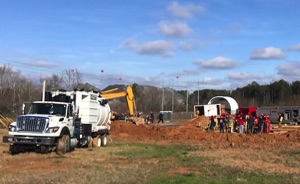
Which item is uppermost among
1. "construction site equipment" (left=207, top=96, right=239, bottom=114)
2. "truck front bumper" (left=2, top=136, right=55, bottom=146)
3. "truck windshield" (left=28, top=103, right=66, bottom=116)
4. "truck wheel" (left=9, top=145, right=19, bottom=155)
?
"construction site equipment" (left=207, top=96, right=239, bottom=114)

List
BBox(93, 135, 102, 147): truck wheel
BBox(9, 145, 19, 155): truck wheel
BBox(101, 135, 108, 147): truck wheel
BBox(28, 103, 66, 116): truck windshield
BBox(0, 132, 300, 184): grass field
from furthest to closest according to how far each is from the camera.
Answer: BBox(101, 135, 108, 147): truck wheel
BBox(93, 135, 102, 147): truck wheel
BBox(28, 103, 66, 116): truck windshield
BBox(9, 145, 19, 155): truck wheel
BBox(0, 132, 300, 184): grass field

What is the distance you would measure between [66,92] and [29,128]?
14.8 feet

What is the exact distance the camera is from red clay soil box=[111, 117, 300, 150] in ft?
91.5

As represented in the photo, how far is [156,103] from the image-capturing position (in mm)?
133375

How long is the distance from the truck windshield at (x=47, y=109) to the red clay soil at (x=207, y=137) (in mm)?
9930

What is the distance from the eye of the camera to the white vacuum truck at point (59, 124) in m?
19.6

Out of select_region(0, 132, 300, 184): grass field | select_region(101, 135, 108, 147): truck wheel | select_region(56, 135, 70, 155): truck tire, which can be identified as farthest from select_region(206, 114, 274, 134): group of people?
select_region(56, 135, 70, 155): truck tire

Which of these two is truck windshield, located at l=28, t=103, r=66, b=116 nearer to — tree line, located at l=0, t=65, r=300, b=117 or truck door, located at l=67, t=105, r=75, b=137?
truck door, located at l=67, t=105, r=75, b=137

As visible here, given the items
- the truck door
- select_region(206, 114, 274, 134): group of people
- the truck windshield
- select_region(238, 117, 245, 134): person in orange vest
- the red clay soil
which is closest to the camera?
the truck windshield

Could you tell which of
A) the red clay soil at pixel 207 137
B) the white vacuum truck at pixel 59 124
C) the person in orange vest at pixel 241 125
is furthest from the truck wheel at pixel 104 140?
the person in orange vest at pixel 241 125

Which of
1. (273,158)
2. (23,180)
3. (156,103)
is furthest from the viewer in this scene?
(156,103)

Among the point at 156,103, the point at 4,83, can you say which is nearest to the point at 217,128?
the point at 4,83

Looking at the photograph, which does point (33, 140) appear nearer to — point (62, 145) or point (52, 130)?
point (52, 130)

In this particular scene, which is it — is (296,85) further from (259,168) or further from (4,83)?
(259,168)
